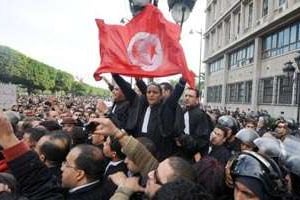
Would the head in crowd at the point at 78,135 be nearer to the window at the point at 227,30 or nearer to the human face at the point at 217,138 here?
the human face at the point at 217,138

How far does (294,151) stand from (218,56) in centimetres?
5087

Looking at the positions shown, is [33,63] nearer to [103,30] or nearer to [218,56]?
[218,56]

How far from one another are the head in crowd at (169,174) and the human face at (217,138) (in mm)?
2872

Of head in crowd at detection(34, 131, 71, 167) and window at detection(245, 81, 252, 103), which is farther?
window at detection(245, 81, 252, 103)

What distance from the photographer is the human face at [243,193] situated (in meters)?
2.60

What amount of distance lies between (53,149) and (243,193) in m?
1.73

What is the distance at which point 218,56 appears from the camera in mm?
53281

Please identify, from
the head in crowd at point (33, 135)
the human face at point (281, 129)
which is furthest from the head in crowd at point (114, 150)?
the human face at point (281, 129)

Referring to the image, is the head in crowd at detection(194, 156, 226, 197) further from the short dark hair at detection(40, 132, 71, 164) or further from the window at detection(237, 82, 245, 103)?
the window at detection(237, 82, 245, 103)

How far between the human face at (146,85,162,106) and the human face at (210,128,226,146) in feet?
3.08

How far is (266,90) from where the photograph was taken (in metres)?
33.8

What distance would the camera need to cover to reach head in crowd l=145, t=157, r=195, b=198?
2959mm

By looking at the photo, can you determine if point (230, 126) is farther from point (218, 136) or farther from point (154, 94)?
point (154, 94)

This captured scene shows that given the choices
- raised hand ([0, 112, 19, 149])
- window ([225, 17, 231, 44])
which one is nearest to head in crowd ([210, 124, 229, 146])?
raised hand ([0, 112, 19, 149])
